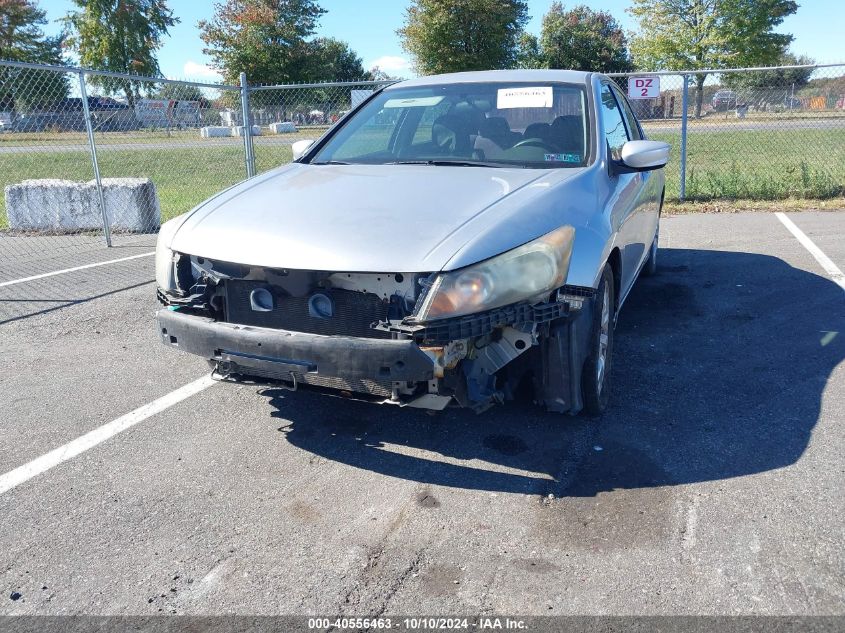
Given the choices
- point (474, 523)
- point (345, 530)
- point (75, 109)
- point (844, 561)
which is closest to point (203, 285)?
point (345, 530)

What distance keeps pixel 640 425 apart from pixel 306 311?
1.80 meters

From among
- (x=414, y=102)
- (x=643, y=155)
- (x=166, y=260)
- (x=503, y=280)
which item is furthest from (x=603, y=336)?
(x=166, y=260)

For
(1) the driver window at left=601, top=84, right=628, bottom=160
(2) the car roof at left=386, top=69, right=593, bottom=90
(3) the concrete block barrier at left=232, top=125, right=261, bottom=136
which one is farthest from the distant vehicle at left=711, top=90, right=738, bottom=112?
(2) the car roof at left=386, top=69, right=593, bottom=90

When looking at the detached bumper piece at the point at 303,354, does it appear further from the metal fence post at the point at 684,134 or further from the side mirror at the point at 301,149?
the metal fence post at the point at 684,134

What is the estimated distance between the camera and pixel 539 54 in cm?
5300

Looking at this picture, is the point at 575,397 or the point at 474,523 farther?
the point at 575,397

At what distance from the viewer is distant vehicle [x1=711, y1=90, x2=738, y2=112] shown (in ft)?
47.6

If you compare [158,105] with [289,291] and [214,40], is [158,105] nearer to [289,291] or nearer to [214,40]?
[289,291]

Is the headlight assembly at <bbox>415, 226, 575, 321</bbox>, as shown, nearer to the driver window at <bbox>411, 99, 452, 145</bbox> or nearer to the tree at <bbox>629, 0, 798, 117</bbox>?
the driver window at <bbox>411, 99, 452, 145</bbox>

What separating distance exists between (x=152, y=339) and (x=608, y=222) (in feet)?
11.1

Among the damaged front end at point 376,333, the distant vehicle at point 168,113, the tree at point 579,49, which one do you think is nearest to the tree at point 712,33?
the tree at point 579,49

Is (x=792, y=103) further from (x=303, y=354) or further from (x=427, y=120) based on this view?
(x=303, y=354)

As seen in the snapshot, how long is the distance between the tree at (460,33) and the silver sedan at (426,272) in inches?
1585

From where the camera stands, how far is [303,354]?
289cm
